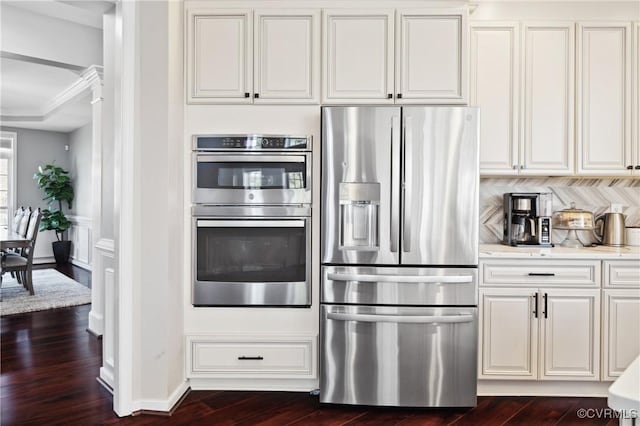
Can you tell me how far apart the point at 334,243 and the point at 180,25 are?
1.68 metres

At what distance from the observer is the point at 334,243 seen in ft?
8.01

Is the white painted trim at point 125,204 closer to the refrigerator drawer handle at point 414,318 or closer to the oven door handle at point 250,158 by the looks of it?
the oven door handle at point 250,158

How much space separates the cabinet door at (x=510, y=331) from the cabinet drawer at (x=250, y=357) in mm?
1108

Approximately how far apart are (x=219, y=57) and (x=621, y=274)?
9.47 feet

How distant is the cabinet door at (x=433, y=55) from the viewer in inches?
101

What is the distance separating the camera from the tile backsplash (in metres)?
3.14

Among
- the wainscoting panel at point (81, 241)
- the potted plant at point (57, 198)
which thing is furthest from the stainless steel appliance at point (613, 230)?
the potted plant at point (57, 198)

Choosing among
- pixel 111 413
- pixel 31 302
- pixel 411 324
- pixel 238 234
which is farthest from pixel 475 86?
pixel 31 302

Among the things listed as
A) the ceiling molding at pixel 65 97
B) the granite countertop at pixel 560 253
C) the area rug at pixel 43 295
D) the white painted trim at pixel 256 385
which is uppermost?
the ceiling molding at pixel 65 97

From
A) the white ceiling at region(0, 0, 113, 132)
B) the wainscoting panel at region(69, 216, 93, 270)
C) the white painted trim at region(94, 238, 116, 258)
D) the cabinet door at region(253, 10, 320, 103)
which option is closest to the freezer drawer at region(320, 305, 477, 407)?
the cabinet door at region(253, 10, 320, 103)

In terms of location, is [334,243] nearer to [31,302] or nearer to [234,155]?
[234,155]

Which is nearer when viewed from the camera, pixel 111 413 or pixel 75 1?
pixel 111 413

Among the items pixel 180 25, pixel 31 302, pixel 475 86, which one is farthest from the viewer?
pixel 31 302

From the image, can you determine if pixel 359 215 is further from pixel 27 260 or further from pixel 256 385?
pixel 27 260
